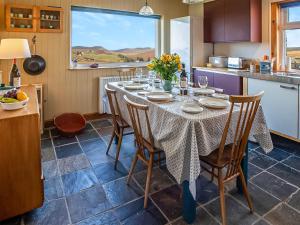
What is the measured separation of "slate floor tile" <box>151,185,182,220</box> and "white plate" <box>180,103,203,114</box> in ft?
2.64

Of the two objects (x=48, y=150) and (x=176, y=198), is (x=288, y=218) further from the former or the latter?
(x=48, y=150)

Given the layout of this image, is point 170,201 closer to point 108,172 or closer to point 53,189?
point 108,172

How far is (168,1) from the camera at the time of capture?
4.83 m

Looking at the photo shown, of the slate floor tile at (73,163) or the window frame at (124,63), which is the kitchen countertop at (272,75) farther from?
the slate floor tile at (73,163)

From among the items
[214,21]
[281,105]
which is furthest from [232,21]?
[281,105]

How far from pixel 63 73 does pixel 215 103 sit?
2.93m

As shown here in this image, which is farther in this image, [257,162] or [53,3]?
[53,3]

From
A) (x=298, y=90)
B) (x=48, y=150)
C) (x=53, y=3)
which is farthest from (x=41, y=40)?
A: (x=298, y=90)

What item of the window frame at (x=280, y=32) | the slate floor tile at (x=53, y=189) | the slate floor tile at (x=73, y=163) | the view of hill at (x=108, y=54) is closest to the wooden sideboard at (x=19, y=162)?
the slate floor tile at (x=53, y=189)

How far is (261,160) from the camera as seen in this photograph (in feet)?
8.89

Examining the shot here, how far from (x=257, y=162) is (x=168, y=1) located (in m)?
3.69

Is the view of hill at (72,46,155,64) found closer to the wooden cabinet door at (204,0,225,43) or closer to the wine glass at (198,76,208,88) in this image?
the wooden cabinet door at (204,0,225,43)

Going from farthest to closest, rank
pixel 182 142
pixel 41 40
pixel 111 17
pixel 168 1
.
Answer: pixel 168 1, pixel 111 17, pixel 41 40, pixel 182 142

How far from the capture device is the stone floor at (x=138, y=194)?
5.91 ft
